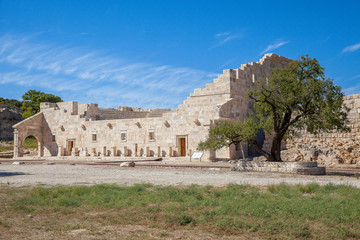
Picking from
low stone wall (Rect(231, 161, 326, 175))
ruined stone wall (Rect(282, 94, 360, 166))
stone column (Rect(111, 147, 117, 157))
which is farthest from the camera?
stone column (Rect(111, 147, 117, 157))

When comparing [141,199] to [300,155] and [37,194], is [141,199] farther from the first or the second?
[300,155]

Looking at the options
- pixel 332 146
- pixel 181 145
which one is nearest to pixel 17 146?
pixel 181 145

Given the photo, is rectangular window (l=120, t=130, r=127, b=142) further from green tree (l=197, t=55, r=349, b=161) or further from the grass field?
the grass field

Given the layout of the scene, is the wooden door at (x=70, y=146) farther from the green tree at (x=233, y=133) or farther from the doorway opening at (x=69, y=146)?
the green tree at (x=233, y=133)

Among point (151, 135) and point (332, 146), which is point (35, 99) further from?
point (332, 146)

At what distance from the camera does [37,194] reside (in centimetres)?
912

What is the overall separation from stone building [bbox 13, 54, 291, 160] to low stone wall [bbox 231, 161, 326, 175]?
369 inches

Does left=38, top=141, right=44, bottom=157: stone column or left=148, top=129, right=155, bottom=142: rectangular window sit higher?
left=148, top=129, right=155, bottom=142: rectangular window

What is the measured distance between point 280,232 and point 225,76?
24.1m

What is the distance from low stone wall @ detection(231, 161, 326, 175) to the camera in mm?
14734

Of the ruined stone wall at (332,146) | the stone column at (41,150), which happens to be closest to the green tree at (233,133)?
the ruined stone wall at (332,146)

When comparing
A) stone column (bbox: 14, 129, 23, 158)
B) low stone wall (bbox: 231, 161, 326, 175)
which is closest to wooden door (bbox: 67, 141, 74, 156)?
stone column (bbox: 14, 129, 23, 158)

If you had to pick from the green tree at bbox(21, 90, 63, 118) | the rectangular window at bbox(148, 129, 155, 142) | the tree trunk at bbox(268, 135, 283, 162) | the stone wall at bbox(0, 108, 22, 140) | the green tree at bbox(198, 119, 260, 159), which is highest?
the green tree at bbox(21, 90, 63, 118)

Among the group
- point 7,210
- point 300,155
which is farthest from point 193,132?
point 7,210
